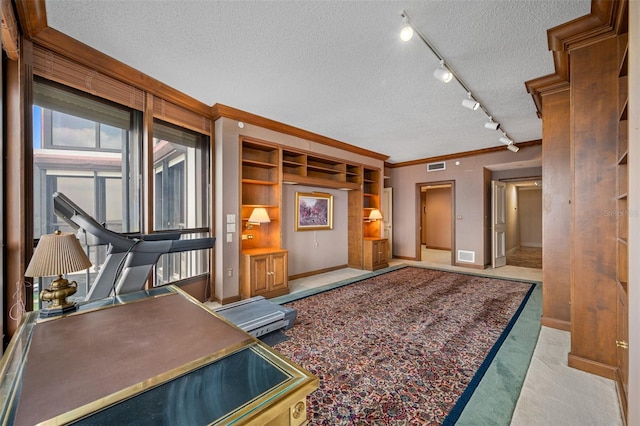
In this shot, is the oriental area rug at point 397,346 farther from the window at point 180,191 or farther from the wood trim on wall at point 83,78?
the wood trim on wall at point 83,78

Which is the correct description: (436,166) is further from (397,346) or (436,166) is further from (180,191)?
(180,191)

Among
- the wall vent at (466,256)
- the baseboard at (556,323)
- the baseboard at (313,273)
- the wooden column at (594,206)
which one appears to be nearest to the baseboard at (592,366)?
the wooden column at (594,206)

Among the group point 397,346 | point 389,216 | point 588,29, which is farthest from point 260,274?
point 389,216

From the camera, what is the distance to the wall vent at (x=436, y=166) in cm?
681

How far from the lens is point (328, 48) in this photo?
2375mm

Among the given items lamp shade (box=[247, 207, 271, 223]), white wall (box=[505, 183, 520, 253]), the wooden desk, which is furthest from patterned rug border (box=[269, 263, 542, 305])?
white wall (box=[505, 183, 520, 253])

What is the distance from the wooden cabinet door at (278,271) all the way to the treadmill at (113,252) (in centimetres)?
217

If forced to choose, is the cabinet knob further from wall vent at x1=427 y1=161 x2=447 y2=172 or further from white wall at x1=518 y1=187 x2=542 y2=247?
white wall at x1=518 y1=187 x2=542 y2=247

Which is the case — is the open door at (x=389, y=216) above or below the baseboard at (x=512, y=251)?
above

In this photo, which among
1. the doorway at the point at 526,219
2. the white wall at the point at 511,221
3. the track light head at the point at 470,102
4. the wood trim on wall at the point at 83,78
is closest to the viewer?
the wood trim on wall at the point at 83,78

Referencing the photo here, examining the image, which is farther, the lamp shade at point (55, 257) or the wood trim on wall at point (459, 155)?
the wood trim on wall at point (459, 155)

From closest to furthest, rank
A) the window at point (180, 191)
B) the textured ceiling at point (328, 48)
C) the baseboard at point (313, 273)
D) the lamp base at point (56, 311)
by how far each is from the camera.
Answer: the lamp base at point (56, 311)
the textured ceiling at point (328, 48)
the window at point (180, 191)
the baseboard at point (313, 273)

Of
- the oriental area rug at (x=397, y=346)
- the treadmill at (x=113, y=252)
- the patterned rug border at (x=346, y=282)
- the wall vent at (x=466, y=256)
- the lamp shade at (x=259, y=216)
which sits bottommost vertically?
the oriental area rug at (x=397, y=346)

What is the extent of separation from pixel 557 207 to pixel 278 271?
360 centimetres
